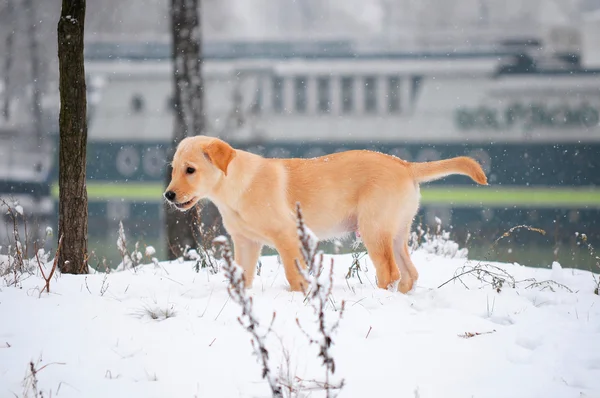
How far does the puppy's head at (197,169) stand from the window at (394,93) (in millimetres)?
18733

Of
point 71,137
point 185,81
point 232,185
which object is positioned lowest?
point 232,185

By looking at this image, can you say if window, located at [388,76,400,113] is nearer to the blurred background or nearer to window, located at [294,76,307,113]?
the blurred background

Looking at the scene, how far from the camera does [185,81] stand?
23.3ft

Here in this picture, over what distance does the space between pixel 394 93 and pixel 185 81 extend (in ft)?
51.5

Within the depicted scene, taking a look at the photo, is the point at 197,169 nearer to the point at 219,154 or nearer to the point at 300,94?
the point at 219,154

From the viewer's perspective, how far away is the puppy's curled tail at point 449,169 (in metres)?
3.35

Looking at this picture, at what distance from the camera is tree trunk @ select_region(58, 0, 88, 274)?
3.86 m

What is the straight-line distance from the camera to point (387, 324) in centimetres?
271

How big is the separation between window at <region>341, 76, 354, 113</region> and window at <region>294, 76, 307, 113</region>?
143 cm

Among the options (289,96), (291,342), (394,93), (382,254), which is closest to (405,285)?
(382,254)

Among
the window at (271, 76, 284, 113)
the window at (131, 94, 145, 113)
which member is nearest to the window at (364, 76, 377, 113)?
the window at (271, 76, 284, 113)

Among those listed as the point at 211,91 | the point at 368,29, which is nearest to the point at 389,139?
the point at 211,91

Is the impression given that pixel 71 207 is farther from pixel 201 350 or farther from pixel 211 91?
pixel 211 91

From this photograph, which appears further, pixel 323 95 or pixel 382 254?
pixel 323 95
